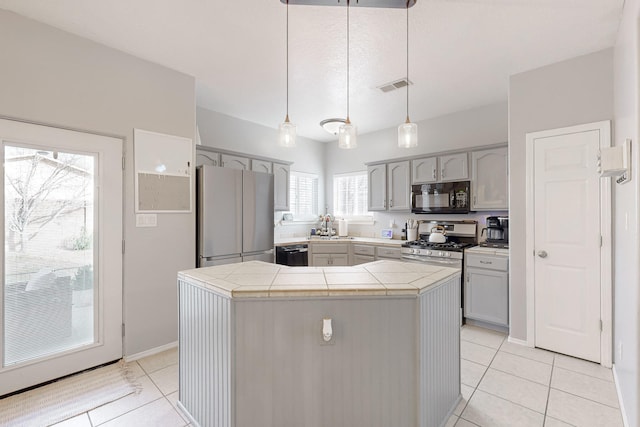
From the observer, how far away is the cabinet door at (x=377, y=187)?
4718 mm

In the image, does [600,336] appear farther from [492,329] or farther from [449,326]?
[449,326]

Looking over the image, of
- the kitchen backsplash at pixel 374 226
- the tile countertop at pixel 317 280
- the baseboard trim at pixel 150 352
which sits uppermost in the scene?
the kitchen backsplash at pixel 374 226

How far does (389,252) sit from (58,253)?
361 cm

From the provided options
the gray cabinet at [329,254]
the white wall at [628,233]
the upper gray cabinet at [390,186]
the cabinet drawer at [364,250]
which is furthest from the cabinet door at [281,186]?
the white wall at [628,233]

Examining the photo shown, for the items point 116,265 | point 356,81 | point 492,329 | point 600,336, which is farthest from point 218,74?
point 600,336

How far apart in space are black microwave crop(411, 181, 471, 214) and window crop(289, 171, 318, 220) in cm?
197

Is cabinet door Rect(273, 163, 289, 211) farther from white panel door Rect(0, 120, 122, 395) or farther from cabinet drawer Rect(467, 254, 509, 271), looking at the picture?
cabinet drawer Rect(467, 254, 509, 271)

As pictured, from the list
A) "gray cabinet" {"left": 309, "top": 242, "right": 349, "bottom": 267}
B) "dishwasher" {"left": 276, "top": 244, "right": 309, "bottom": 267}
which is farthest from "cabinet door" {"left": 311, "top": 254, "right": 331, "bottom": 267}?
Result: "dishwasher" {"left": 276, "top": 244, "right": 309, "bottom": 267}

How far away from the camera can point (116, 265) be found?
2633 millimetres

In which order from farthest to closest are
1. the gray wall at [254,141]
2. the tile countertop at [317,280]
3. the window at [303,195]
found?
the window at [303,195]
the gray wall at [254,141]
the tile countertop at [317,280]

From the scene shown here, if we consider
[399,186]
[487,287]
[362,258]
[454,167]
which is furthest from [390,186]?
[487,287]

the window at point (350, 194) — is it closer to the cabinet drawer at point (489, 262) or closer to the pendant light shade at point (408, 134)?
the cabinet drawer at point (489, 262)

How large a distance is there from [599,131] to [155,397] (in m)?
4.16

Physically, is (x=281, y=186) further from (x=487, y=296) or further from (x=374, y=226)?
(x=487, y=296)
